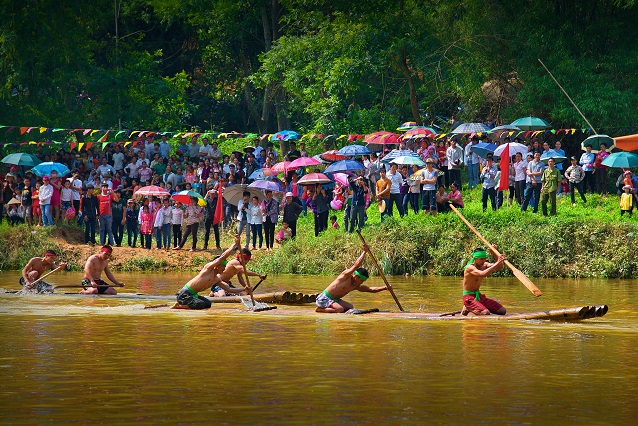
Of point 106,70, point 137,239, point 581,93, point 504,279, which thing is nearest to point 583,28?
point 581,93

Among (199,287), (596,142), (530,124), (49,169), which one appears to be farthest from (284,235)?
(199,287)

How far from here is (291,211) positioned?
29.6m

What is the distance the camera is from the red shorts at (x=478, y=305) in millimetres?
17938

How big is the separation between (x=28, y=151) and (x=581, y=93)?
60.9 feet

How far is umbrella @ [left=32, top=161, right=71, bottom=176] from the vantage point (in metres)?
31.0

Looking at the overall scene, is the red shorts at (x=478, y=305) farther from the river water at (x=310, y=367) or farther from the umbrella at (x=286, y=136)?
the umbrella at (x=286, y=136)

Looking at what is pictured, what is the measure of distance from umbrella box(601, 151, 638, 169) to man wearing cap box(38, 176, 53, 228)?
15.4m

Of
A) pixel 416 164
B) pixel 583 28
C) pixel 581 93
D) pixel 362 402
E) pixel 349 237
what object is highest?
pixel 583 28

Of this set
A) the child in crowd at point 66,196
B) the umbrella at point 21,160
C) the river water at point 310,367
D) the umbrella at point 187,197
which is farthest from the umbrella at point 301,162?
the river water at point 310,367

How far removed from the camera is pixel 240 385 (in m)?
12.5

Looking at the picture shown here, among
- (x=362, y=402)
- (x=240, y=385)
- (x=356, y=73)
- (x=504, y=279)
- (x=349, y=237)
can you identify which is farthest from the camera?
(x=356, y=73)

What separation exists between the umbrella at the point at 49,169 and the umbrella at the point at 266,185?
5.85 meters

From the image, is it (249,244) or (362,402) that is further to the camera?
(249,244)

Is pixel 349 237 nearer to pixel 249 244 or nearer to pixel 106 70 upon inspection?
pixel 249 244
